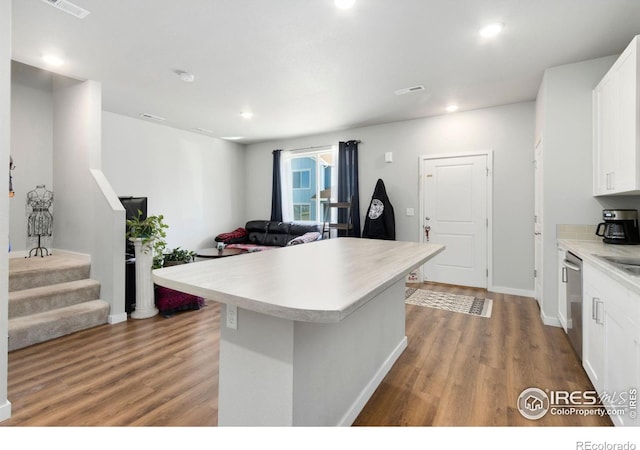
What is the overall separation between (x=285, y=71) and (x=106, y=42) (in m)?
1.60

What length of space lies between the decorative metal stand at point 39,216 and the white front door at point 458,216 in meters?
5.23

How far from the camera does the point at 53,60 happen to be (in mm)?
3000

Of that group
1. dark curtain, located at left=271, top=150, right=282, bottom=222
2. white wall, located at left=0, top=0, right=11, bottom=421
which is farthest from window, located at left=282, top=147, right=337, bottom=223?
white wall, located at left=0, top=0, right=11, bottom=421

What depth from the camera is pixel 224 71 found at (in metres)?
3.24

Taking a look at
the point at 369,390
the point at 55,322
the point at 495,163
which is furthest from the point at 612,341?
the point at 55,322

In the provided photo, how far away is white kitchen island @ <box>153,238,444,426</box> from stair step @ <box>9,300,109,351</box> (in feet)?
7.75

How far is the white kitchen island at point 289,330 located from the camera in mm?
1038

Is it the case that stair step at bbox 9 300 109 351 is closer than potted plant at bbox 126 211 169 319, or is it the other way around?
stair step at bbox 9 300 109 351

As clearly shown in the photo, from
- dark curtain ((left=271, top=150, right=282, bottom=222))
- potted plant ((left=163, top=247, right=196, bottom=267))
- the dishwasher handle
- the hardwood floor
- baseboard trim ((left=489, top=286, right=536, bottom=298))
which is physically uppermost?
dark curtain ((left=271, top=150, right=282, bottom=222))

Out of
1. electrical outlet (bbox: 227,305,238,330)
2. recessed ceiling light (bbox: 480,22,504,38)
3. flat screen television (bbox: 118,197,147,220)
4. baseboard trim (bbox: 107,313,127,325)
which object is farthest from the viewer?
flat screen television (bbox: 118,197,147,220)

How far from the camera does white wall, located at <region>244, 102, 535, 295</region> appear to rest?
4199mm

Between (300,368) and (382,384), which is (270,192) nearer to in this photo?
(382,384)

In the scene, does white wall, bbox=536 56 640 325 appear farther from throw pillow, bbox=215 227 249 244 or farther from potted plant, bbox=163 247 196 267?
throw pillow, bbox=215 227 249 244

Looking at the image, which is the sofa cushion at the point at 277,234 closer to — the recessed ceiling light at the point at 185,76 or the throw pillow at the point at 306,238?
the throw pillow at the point at 306,238
